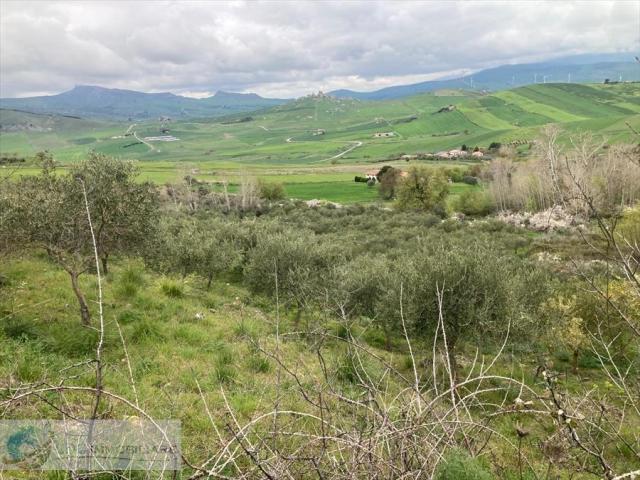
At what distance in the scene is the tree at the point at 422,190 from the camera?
3351 inches

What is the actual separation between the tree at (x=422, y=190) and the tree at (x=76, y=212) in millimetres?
74827

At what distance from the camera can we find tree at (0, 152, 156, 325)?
10.9m

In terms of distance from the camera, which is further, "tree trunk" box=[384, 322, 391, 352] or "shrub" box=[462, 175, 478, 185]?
"shrub" box=[462, 175, 478, 185]

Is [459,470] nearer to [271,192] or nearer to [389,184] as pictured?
[271,192]

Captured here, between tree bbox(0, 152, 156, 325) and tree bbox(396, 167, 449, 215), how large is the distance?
74.8m

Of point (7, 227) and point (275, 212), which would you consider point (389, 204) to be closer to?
point (275, 212)

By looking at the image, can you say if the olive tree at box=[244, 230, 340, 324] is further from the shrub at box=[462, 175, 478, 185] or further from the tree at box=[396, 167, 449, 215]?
the shrub at box=[462, 175, 478, 185]

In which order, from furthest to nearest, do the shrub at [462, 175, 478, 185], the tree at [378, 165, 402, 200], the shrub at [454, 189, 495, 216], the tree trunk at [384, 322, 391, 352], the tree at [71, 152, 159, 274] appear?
the shrub at [462, 175, 478, 185] < the tree at [378, 165, 402, 200] < the shrub at [454, 189, 495, 216] < the tree trunk at [384, 322, 391, 352] < the tree at [71, 152, 159, 274]

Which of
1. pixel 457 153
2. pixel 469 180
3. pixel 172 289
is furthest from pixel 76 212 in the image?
pixel 457 153

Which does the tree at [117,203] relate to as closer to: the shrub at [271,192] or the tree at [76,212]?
the tree at [76,212]

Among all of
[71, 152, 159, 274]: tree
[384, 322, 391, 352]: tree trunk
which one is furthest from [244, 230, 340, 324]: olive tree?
[71, 152, 159, 274]: tree

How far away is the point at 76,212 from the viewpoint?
11477 millimetres

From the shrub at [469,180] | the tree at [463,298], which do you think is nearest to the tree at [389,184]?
the shrub at [469,180]

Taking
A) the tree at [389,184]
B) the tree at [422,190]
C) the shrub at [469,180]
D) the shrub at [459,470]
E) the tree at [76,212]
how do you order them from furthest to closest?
1. the shrub at [469,180]
2. the tree at [389,184]
3. the tree at [422,190]
4. the tree at [76,212]
5. the shrub at [459,470]
